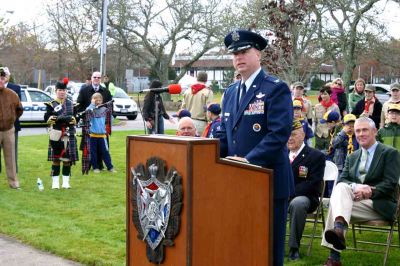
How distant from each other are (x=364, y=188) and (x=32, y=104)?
2097 centimetres

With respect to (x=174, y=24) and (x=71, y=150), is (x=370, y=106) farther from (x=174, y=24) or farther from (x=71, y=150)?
(x=174, y=24)

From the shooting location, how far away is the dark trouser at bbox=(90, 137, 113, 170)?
1229 centimetres

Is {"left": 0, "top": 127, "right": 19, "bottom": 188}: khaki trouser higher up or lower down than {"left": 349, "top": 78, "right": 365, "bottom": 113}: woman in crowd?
lower down

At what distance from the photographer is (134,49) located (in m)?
44.8

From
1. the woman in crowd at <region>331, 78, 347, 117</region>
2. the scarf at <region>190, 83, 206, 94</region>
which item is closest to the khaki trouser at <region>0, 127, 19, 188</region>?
the scarf at <region>190, 83, 206, 94</region>

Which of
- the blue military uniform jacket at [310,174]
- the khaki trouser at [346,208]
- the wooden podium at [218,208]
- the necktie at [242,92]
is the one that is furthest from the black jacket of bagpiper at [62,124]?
the wooden podium at [218,208]

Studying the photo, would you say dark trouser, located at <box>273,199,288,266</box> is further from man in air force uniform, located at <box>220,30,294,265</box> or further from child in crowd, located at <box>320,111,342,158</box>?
child in crowd, located at <box>320,111,342,158</box>

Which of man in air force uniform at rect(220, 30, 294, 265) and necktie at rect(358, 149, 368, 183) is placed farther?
necktie at rect(358, 149, 368, 183)

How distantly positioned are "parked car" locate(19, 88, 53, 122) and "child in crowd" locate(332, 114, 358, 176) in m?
18.2

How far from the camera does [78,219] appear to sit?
805 cm

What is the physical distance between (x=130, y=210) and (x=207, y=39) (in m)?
37.5

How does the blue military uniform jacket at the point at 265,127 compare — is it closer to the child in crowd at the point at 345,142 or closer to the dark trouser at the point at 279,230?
the dark trouser at the point at 279,230

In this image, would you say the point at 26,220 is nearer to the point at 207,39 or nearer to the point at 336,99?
the point at 336,99

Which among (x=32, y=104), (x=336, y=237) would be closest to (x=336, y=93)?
(x=336, y=237)
